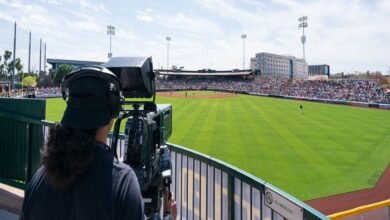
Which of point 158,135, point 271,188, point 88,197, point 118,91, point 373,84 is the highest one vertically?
point 373,84

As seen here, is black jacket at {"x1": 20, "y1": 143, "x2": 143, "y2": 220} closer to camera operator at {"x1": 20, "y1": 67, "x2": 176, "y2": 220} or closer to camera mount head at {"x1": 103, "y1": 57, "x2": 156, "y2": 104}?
camera operator at {"x1": 20, "y1": 67, "x2": 176, "y2": 220}

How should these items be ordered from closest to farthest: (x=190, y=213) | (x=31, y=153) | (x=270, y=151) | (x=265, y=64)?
(x=190, y=213), (x=31, y=153), (x=270, y=151), (x=265, y=64)

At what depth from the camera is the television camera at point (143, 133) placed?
6.75ft

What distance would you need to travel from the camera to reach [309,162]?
14.6 metres

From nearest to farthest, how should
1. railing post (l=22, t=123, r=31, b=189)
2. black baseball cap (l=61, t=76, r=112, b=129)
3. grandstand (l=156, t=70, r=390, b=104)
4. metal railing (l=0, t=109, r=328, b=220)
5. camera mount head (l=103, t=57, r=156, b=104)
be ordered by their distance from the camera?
black baseball cap (l=61, t=76, r=112, b=129)
camera mount head (l=103, t=57, r=156, b=104)
metal railing (l=0, t=109, r=328, b=220)
railing post (l=22, t=123, r=31, b=189)
grandstand (l=156, t=70, r=390, b=104)

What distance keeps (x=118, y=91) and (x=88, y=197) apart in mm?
592

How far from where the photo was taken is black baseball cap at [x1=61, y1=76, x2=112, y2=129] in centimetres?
163

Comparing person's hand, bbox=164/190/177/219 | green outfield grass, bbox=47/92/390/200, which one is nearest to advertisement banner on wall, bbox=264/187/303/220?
person's hand, bbox=164/190/177/219

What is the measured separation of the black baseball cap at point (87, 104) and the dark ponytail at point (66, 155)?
5 cm

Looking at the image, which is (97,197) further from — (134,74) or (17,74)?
(17,74)

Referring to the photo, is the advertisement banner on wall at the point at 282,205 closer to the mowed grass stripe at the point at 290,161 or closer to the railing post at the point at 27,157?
the railing post at the point at 27,157

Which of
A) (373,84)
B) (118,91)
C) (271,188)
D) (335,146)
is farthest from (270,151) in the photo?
(373,84)

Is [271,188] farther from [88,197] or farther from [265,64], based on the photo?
[265,64]

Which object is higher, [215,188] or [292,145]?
[215,188]
